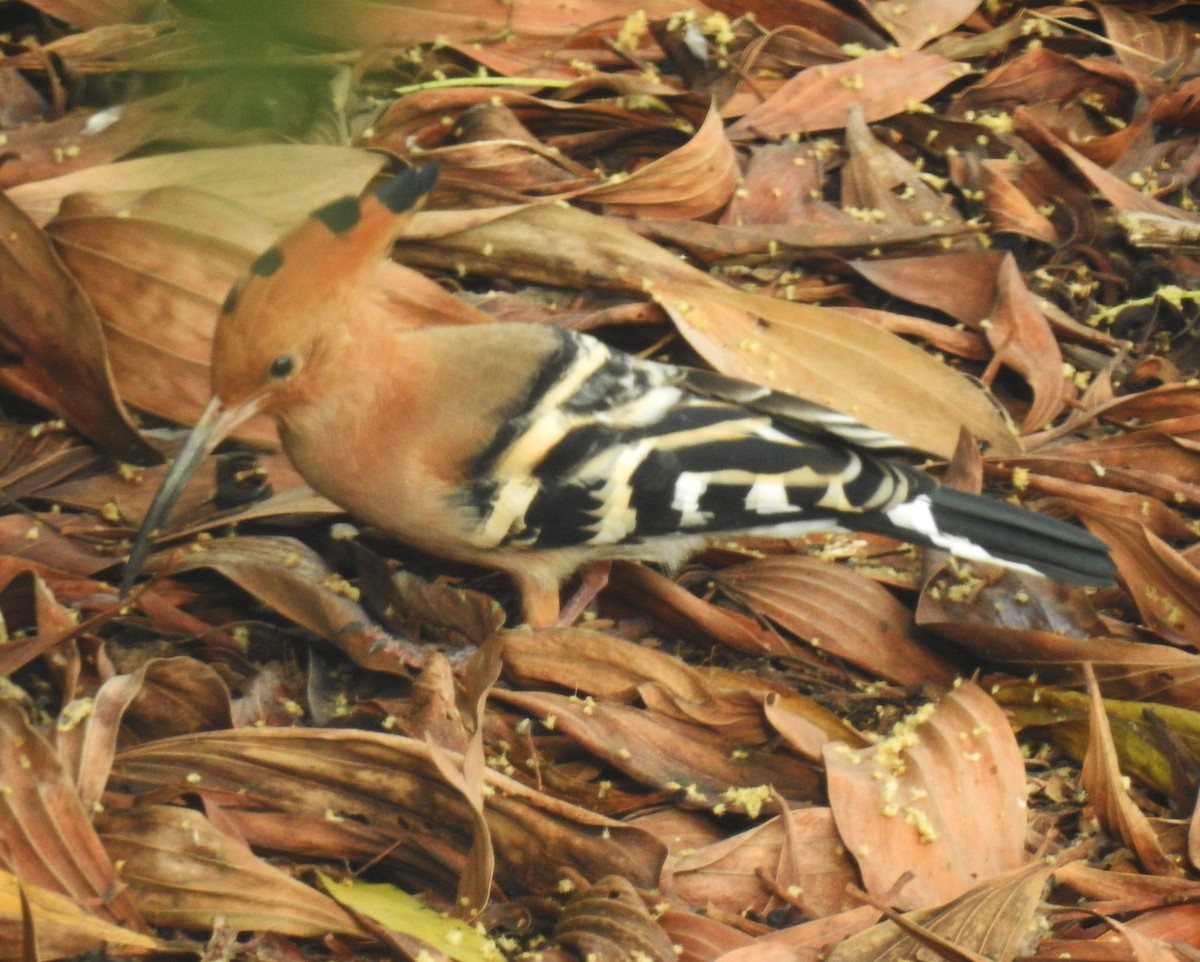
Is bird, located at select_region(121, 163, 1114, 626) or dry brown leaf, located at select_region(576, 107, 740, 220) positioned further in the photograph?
dry brown leaf, located at select_region(576, 107, 740, 220)

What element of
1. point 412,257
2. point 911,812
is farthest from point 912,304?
point 911,812

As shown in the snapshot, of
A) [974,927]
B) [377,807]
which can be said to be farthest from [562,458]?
[974,927]

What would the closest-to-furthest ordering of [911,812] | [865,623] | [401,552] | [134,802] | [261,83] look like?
[261,83], [134,802], [911,812], [865,623], [401,552]

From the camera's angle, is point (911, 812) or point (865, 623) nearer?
point (911, 812)

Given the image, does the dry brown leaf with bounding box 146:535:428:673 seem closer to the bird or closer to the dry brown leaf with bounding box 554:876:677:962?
the bird

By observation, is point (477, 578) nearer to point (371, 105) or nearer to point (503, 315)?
point (503, 315)

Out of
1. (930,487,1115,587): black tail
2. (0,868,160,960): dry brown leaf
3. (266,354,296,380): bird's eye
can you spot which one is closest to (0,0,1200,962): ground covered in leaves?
(0,868,160,960): dry brown leaf

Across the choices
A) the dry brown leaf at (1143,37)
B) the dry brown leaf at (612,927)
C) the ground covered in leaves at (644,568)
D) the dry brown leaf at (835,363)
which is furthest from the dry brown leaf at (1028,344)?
the dry brown leaf at (612,927)
